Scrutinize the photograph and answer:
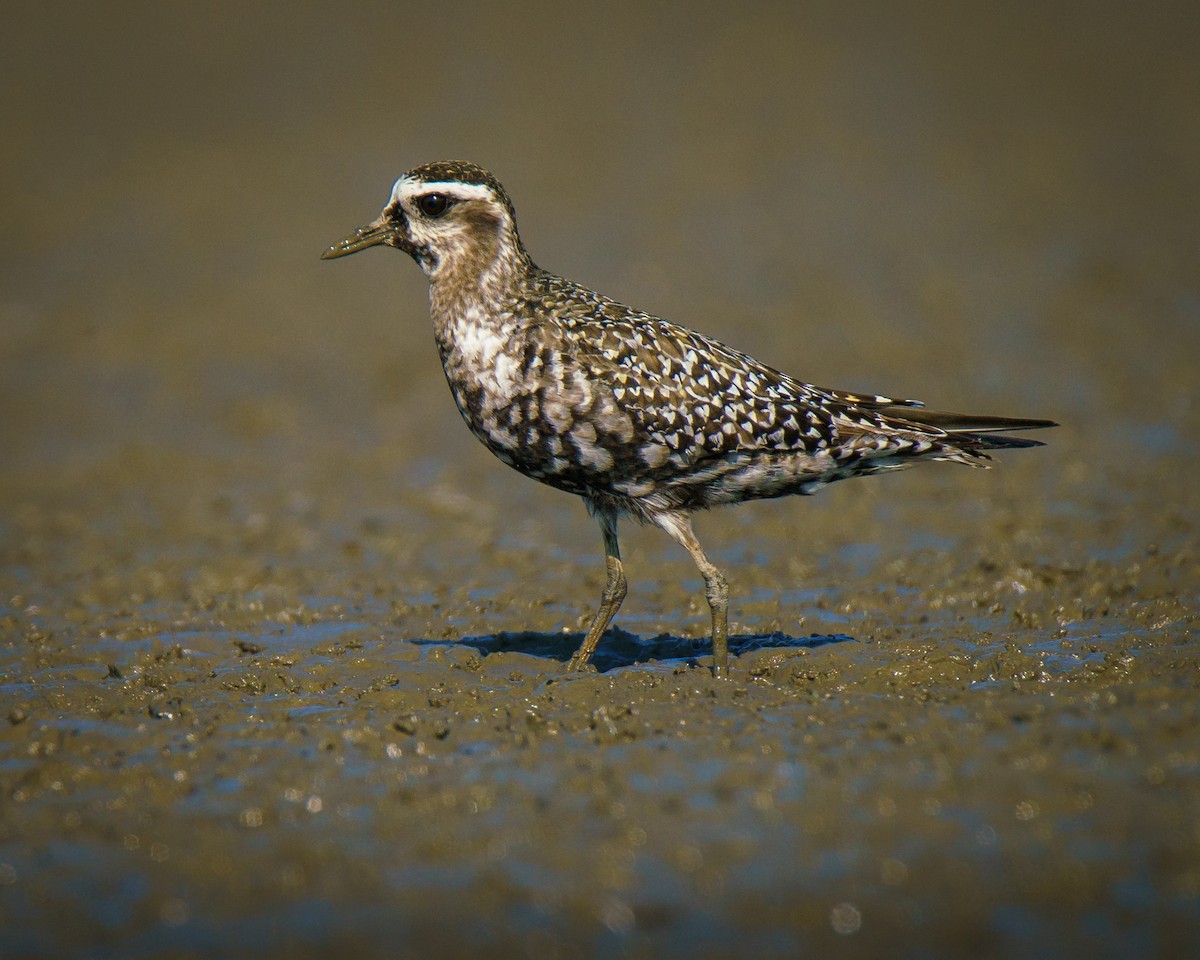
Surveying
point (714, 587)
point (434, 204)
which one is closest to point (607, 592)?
point (714, 587)

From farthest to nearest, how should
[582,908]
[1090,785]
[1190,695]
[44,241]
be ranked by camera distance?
[44,241] < [1190,695] < [1090,785] < [582,908]

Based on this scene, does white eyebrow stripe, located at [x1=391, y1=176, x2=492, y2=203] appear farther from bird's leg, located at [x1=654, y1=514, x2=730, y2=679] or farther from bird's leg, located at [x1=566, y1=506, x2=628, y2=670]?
bird's leg, located at [x1=654, y1=514, x2=730, y2=679]

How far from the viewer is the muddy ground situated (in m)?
6.01

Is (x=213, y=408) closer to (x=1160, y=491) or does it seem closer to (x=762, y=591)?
(x=762, y=591)

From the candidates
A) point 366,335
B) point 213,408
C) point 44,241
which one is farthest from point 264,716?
point 44,241

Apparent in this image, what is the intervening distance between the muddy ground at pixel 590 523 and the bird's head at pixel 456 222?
252 centimetres

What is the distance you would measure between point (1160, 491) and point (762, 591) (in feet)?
13.2

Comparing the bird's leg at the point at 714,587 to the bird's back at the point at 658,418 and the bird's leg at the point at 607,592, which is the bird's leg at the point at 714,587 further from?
the bird's leg at the point at 607,592

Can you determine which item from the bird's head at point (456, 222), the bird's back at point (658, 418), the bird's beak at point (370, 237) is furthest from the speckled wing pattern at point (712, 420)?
the bird's beak at point (370, 237)

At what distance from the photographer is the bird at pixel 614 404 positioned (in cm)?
820

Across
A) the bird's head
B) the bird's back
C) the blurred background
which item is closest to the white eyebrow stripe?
the bird's head

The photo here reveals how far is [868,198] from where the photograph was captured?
19.2 metres

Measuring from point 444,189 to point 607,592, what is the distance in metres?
2.78

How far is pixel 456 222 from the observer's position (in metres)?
8.72
